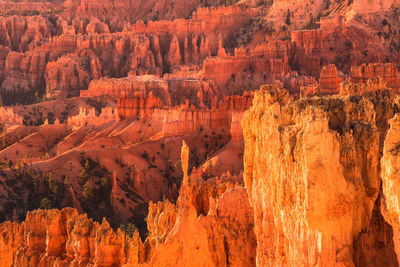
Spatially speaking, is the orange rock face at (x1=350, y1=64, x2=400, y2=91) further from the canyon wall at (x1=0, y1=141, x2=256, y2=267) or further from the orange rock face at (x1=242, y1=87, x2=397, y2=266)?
the orange rock face at (x1=242, y1=87, x2=397, y2=266)

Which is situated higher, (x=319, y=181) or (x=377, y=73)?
(x=319, y=181)

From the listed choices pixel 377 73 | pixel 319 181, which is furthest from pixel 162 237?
pixel 377 73

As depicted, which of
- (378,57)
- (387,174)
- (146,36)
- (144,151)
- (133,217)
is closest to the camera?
(387,174)

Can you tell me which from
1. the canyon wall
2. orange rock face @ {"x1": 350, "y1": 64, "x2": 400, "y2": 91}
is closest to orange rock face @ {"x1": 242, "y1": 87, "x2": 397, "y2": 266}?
the canyon wall

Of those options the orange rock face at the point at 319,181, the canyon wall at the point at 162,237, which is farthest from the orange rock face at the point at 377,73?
the orange rock face at the point at 319,181

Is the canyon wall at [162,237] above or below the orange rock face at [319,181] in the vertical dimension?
below

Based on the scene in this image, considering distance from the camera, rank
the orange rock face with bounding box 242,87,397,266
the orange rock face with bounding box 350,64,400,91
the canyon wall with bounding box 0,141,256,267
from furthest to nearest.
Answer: the orange rock face with bounding box 350,64,400,91 → the canyon wall with bounding box 0,141,256,267 → the orange rock face with bounding box 242,87,397,266

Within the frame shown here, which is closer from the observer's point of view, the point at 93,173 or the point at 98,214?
the point at 98,214

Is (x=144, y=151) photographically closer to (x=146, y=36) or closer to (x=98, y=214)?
(x=98, y=214)

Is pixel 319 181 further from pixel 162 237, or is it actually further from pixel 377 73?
pixel 377 73

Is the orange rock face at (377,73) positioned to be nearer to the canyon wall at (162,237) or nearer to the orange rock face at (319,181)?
the canyon wall at (162,237)

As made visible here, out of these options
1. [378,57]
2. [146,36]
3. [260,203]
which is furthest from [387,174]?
[146,36]
